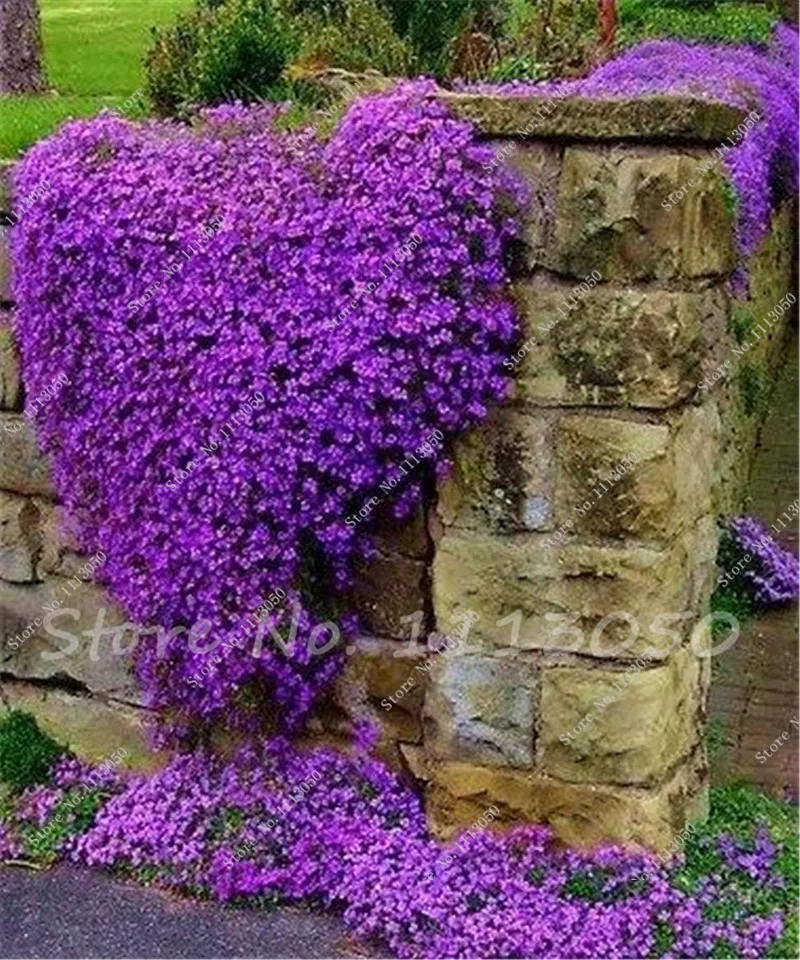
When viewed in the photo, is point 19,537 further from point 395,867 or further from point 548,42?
point 548,42

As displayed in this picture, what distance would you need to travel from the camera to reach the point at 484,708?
4305mm

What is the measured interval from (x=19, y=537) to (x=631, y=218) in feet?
7.65

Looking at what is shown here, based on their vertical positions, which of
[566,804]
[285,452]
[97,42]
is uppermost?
[97,42]

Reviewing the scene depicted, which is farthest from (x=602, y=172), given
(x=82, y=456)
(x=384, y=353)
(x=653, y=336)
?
(x=82, y=456)

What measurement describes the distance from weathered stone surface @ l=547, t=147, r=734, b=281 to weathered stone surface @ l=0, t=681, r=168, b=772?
6.96ft

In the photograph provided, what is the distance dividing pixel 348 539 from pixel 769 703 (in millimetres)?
2081

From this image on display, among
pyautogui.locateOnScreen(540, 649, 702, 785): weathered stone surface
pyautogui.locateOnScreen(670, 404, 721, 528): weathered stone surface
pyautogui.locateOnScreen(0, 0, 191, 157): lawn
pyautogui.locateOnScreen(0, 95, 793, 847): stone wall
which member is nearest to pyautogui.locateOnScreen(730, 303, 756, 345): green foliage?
pyautogui.locateOnScreen(0, 95, 793, 847): stone wall

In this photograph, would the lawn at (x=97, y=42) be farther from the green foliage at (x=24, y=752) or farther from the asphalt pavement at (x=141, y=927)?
the asphalt pavement at (x=141, y=927)

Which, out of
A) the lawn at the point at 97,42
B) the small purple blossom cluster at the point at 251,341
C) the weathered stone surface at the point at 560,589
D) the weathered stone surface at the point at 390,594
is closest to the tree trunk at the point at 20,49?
the lawn at the point at 97,42

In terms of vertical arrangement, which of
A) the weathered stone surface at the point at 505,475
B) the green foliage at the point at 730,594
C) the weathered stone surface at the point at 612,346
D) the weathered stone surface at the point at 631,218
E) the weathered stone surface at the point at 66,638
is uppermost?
the weathered stone surface at the point at 631,218

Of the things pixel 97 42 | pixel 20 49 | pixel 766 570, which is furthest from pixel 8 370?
pixel 97 42

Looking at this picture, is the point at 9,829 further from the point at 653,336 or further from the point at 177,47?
the point at 177,47

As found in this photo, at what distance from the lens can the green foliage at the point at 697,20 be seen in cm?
946

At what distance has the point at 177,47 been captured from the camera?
6441 mm
